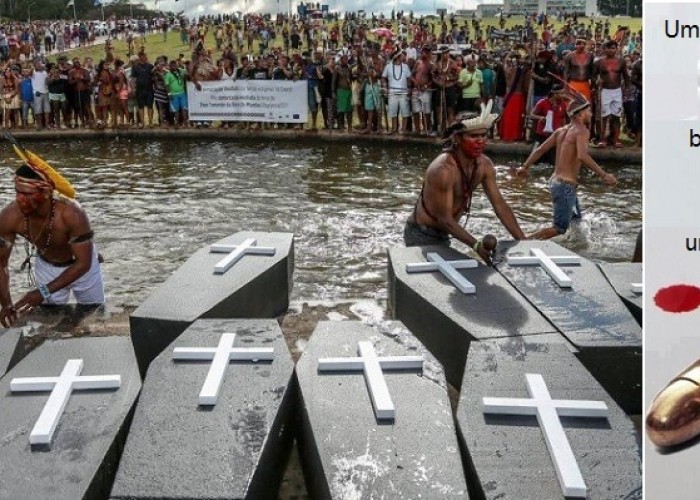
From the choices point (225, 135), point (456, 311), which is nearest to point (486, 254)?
point (456, 311)

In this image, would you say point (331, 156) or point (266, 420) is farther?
point (331, 156)

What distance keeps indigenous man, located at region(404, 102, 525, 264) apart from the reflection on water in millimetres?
906

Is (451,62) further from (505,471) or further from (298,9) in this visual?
(298,9)

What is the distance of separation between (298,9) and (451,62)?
48994mm

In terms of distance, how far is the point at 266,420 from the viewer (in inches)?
142

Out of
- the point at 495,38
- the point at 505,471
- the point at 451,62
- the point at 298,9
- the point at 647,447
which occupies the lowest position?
the point at 505,471

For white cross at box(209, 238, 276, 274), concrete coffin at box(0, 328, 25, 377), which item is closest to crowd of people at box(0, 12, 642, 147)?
white cross at box(209, 238, 276, 274)

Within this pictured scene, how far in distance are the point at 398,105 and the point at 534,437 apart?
1343 cm

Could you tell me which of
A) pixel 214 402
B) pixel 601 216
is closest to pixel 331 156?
pixel 601 216

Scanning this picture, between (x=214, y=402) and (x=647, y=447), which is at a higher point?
(x=647, y=447)

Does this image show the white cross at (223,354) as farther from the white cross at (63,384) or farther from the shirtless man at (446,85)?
the shirtless man at (446,85)

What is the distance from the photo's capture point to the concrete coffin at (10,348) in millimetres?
4336

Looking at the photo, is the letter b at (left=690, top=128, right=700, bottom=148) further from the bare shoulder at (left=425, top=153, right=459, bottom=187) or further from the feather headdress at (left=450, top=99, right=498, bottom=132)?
the bare shoulder at (left=425, top=153, right=459, bottom=187)

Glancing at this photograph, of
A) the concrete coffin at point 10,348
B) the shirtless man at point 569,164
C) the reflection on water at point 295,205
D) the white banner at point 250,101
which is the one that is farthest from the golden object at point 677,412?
the white banner at point 250,101
